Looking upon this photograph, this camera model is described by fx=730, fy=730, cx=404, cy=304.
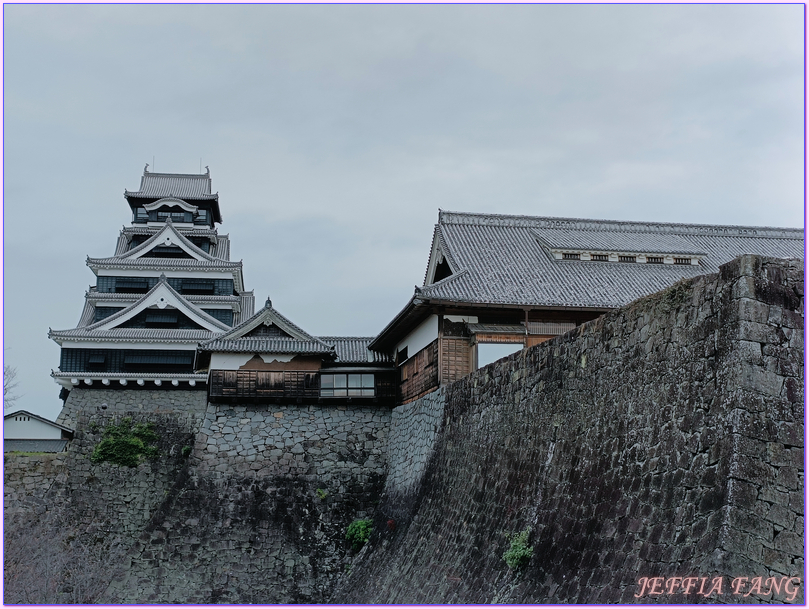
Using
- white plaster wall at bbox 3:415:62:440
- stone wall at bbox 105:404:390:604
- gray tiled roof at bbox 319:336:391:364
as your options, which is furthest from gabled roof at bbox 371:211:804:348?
white plaster wall at bbox 3:415:62:440

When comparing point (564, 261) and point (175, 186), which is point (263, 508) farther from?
point (175, 186)

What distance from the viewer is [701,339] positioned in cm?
725

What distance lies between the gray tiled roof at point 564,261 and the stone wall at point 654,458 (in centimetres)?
540

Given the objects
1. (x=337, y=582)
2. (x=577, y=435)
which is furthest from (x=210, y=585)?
(x=577, y=435)

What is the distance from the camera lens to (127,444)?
80.8ft

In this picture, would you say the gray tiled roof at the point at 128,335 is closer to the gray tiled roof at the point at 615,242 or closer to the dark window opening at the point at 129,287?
the dark window opening at the point at 129,287

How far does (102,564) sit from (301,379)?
22.5ft

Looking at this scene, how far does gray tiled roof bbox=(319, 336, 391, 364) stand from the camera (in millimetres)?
21438

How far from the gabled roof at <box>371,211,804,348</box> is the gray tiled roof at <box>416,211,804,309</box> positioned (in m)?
0.03

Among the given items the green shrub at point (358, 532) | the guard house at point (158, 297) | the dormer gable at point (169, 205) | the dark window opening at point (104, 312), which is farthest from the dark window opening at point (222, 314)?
the green shrub at point (358, 532)

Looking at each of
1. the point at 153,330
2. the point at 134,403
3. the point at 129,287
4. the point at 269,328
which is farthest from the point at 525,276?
the point at 129,287

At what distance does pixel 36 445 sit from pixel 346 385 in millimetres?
12582

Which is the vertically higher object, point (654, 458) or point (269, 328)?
point (269, 328)

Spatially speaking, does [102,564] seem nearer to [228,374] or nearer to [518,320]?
[228,374]
